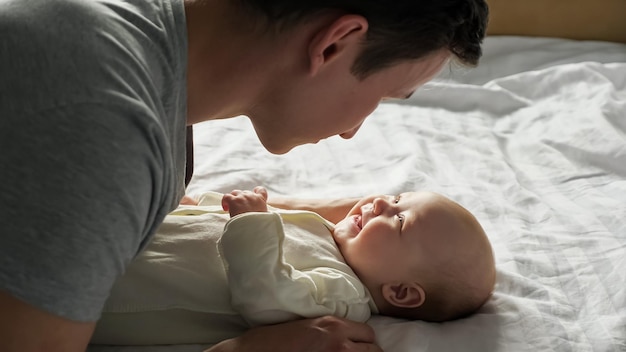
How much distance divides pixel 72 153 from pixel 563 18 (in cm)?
184

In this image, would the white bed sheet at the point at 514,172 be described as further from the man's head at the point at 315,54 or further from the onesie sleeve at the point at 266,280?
the man's head at the point at 315,54

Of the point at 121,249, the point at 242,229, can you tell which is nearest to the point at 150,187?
the point at 121,249

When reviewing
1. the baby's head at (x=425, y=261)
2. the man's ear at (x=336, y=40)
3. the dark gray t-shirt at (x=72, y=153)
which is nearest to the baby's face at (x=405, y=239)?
the baby's head at (x=425, y=261)

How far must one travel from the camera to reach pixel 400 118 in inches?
74.9

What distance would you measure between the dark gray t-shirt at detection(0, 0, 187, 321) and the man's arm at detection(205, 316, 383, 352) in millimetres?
296

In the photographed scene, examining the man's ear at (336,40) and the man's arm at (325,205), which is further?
the man's arm at (325,205)

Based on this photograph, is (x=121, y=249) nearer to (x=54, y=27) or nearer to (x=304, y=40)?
(x=54, y=27)

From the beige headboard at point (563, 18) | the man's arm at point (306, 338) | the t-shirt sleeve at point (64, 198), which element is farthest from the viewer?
the beige headboard at point (563, 18)

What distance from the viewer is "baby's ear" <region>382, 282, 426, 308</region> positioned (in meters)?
1.20

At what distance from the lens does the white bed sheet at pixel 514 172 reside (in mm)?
1169

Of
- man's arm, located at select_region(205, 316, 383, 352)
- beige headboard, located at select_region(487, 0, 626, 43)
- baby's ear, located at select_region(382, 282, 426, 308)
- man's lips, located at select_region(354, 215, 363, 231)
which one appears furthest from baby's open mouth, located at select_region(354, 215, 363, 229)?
beige headboard, located at select_region(487, 0, 626, 43)

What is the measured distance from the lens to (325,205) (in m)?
1.44

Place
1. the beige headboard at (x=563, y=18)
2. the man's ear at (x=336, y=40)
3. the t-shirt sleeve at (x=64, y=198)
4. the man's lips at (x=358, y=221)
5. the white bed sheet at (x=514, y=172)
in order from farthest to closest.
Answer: the beige headboard at (x=563, y=18) < the man's lips at (x=358, y=221) < the white bed sheet at (x=514, y=172) < the man's ear at (x=336, y=40) < the t-shirt sleeve at (x=64, y=198)

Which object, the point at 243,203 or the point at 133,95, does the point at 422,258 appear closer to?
the point at 243,203
